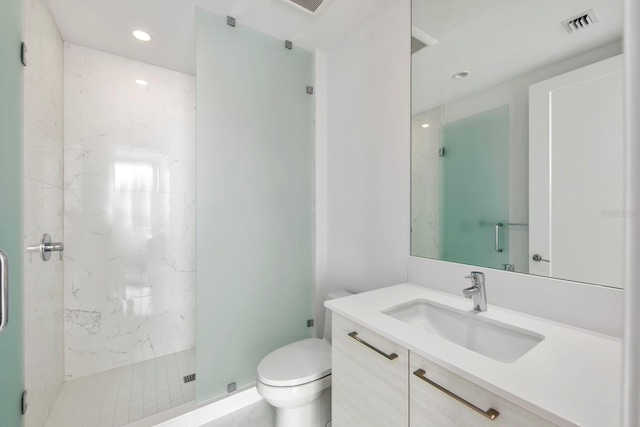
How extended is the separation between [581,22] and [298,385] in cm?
190

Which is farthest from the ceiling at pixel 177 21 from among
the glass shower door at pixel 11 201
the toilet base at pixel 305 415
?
the toilet base at pixel 305 415

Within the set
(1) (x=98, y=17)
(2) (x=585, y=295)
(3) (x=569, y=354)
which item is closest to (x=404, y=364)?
(3) (x=569, y=354)

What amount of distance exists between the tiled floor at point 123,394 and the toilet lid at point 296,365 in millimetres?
785

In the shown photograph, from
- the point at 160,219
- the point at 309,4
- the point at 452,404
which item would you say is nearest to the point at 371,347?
the point at 452,404

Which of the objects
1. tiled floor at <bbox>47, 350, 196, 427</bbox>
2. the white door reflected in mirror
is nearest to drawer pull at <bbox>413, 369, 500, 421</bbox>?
the white door reflected in mirror

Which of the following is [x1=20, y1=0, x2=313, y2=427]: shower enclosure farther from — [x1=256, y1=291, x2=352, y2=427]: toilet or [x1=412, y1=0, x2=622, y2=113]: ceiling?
[x1=412, y1=0, x2=622, y2=113]: ceiling

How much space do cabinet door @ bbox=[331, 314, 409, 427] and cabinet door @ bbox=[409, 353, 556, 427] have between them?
0.04 meters

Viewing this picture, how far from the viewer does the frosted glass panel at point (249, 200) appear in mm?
1751

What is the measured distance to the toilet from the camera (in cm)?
139

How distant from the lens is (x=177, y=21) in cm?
184

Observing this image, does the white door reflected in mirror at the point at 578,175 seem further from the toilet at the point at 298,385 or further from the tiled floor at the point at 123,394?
the tiled floor at the point at 123,394

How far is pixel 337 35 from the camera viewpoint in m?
2.07

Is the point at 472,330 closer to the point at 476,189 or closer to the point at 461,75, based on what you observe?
the point at 476,189

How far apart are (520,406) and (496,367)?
109mm
